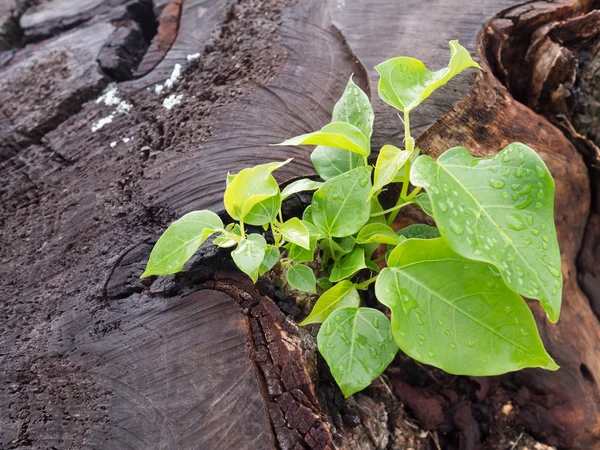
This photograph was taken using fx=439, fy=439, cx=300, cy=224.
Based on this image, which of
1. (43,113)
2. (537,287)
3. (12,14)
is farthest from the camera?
(12,14)

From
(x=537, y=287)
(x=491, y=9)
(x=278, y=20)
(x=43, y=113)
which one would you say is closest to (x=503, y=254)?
(x=537, y=287)

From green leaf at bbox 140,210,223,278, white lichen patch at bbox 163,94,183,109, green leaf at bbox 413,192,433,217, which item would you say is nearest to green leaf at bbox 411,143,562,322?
green leaf at bbox 413,192,433,217

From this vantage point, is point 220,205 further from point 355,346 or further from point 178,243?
point 355,346

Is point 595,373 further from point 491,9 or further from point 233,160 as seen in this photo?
point 233,160

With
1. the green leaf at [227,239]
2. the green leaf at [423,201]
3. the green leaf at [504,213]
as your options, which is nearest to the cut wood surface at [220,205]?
the green leaf at [227,239]

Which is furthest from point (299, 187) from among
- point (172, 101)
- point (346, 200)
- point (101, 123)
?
point (101, 123)
